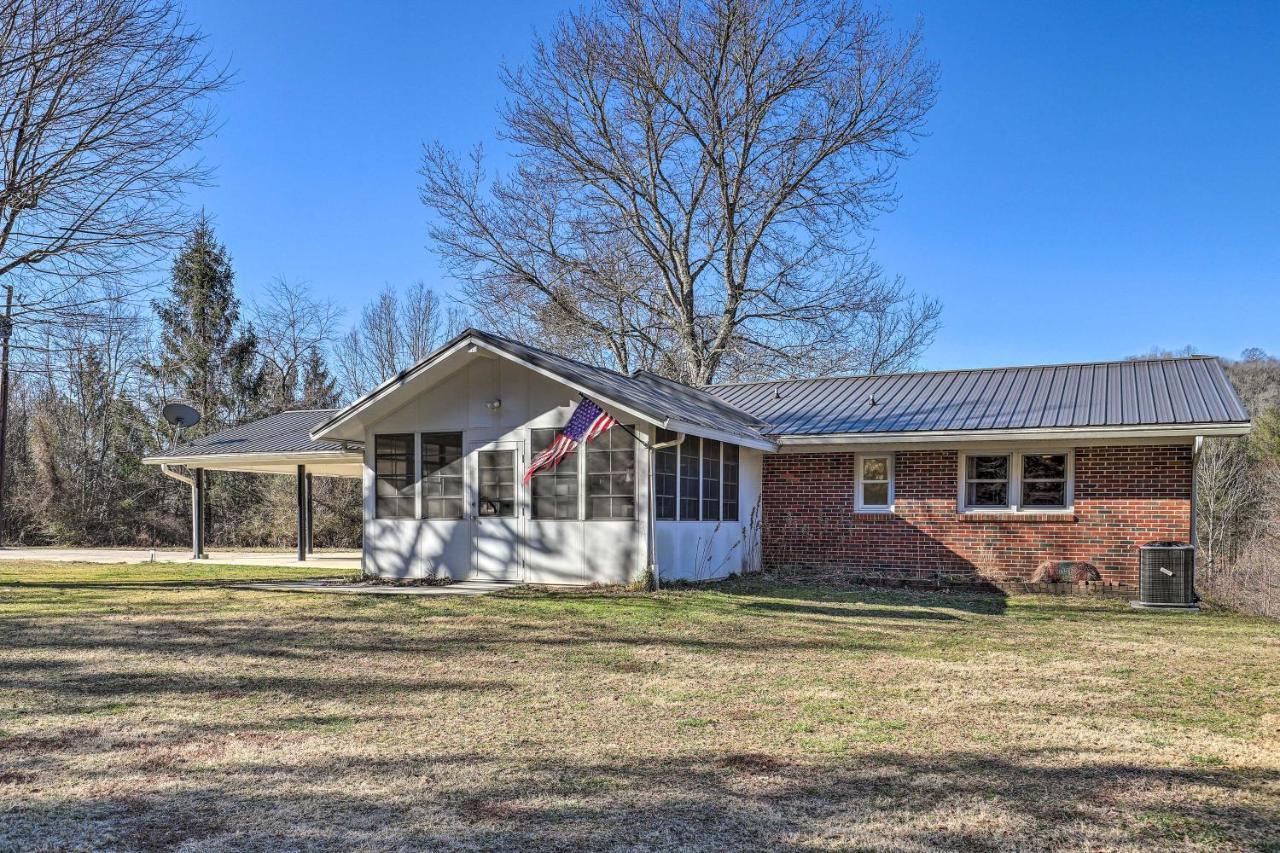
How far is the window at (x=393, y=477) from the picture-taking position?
14859mm

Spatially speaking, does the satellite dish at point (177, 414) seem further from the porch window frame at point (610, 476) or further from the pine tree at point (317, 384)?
the porch window frame at point (610, 476)

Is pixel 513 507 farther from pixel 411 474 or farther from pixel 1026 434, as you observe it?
pixel 1026 434

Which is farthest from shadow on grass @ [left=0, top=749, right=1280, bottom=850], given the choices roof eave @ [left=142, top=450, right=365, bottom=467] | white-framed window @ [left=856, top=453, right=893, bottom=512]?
roof eave @ [left=142, top=450, right=365, bottom=467]

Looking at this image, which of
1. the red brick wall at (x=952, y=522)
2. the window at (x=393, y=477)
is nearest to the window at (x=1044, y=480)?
the red brick wall at (x=952, y=522)

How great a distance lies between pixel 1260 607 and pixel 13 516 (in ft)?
113

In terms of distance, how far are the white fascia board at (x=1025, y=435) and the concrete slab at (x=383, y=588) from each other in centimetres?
524

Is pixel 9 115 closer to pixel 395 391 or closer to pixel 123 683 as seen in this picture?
pixel 395 391

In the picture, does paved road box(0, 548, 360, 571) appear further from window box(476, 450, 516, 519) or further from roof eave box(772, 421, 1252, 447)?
roof eave box(772, 421, 1252, 447)

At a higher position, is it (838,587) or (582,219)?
(582,219)

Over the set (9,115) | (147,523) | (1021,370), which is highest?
(9,115)

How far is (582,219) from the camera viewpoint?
86.9 ft

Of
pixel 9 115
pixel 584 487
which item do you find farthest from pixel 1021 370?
pixel 9 115

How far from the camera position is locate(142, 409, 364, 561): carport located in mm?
19484

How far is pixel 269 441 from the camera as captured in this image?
820 inches
